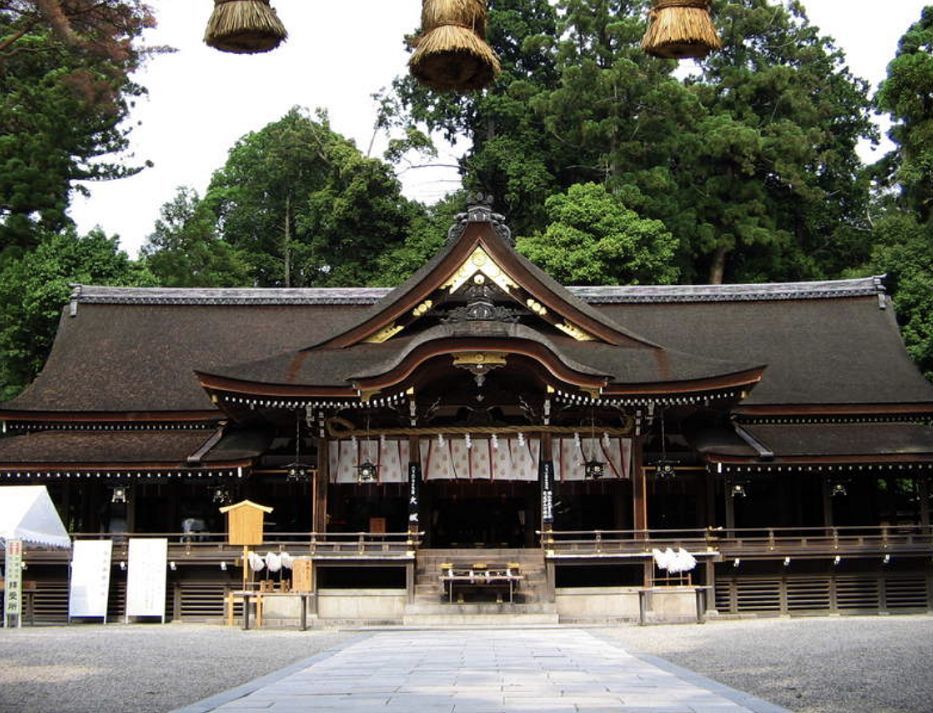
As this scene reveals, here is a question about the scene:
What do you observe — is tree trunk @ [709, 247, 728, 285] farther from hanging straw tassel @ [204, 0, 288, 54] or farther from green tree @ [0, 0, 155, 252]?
hanging straw tassel @ [204, 0, 288, 54]

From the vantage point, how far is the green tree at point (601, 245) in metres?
38.1

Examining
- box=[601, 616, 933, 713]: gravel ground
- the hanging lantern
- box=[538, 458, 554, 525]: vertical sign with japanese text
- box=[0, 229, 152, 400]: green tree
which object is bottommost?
box=[601, 616, 933, 713]: gravel ground

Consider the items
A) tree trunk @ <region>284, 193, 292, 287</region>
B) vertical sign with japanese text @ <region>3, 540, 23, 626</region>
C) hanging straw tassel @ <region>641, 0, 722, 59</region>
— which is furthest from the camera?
tree trunk @ <region>284, 193, 292, 287</region>

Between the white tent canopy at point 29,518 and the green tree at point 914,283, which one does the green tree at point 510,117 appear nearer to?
the green tree at point 914,283

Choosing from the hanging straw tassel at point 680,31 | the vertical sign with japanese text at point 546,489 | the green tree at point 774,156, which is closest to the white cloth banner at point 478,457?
the vertical sign with japanese text at point 546,489

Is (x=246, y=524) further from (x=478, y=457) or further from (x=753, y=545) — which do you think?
(x=753, y=545)

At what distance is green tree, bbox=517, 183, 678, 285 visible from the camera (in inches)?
1500

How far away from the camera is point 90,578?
1989cm

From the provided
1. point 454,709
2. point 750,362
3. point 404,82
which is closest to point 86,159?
point 404,82

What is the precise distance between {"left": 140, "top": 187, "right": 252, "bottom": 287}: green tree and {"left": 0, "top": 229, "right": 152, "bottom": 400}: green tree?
15.6 ft

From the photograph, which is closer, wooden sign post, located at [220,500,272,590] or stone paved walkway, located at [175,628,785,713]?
stone paved walkway, located at [175,628,785,713]

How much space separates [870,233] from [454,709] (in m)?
40.8

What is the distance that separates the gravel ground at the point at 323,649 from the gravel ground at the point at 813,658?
0.04 ft

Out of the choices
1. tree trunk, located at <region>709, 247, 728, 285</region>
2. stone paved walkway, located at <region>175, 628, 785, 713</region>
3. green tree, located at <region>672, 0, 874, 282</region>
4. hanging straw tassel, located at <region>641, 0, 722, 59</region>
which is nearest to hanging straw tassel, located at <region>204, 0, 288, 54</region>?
hanging straw tassel, located at <region>641, 0, 722, 59</region>
